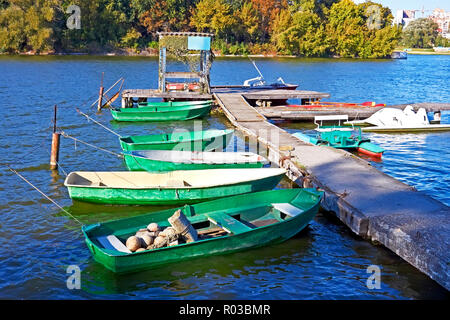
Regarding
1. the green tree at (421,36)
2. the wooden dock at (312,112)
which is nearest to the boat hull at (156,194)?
the wooden dock at (312,112)

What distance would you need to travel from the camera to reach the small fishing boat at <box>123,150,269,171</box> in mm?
16828

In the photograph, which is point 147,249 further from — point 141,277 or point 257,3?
point 257,3

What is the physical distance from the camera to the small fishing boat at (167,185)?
48.1 feet

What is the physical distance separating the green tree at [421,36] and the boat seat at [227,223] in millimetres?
175845

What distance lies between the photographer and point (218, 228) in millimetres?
12492

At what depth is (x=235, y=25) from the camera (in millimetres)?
98938

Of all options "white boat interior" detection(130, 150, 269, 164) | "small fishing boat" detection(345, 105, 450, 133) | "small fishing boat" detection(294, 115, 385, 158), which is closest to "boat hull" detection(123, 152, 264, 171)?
"white boat interior" detection(130, 150, 269, 164)

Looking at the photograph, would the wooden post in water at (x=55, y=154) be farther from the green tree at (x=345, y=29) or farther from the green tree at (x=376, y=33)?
the green tree at (x=376, y=33)

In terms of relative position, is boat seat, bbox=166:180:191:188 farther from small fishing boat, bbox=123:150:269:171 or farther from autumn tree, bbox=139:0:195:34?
autumn tree, bbox=139:0:195:34

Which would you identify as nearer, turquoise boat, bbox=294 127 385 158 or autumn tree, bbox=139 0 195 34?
turquoise boat, bbox=294 127 385 158

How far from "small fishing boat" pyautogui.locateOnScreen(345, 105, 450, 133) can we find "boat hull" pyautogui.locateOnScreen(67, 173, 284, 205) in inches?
552

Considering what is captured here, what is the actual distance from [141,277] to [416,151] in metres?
16.7
